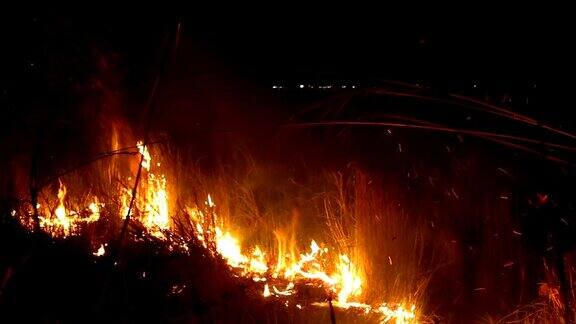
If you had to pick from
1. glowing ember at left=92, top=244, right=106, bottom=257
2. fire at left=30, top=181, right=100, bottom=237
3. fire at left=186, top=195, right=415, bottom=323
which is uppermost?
fire at left=30, top=181, right=100, bottom=237

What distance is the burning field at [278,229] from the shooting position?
3.77 meters

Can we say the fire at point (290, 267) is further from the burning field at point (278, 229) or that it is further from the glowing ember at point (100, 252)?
the glowing ember at point (100, 252)

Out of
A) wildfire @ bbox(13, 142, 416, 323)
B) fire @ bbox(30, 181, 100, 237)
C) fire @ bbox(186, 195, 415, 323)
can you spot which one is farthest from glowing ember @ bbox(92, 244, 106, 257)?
fire @ bbox(186, 195, 415, 323)

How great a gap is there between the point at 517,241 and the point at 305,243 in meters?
1.55

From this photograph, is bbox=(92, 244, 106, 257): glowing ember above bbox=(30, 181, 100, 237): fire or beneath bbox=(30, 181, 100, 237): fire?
beneath

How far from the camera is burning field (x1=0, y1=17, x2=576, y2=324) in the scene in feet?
12.4

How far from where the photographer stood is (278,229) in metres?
4.68

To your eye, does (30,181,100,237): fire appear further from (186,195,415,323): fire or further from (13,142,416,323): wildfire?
(186,195,415,323): fire

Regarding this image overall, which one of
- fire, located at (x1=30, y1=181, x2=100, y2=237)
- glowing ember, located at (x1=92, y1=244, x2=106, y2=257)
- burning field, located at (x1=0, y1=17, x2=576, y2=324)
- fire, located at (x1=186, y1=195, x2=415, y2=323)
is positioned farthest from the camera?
fire, located at (x1=30, y1=181, x2=100, y2=237)

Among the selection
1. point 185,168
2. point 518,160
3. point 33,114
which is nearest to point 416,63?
point 518,160

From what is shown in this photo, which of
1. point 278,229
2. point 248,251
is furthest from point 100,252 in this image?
point 278,229

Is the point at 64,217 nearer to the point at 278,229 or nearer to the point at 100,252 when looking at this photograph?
the point at 100,252

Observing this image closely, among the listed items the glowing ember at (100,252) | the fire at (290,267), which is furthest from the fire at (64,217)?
the fire at (290,267)

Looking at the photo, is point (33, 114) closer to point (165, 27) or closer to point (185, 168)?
point (185, 168)
